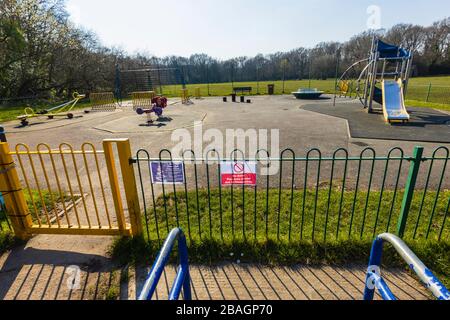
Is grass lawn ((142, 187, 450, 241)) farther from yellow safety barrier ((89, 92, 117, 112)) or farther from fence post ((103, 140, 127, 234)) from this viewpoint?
yellow safety barrier ((89, 92, 117, 112))

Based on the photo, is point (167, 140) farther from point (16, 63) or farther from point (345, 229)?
point (16, 63)

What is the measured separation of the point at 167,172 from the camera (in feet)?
A: 10.8

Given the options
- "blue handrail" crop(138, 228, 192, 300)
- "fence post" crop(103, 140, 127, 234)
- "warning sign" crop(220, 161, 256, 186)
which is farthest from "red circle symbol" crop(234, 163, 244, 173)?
"fence post" crop(103, 140, 127, 234)

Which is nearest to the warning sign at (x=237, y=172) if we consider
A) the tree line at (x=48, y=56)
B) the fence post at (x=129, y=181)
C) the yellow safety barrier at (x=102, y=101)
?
the fence post at (x=129, y=181)

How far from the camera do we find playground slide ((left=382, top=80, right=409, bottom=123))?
443 inches

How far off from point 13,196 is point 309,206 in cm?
447

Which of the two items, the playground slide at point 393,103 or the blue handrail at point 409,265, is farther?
the playground slide at point 393,103

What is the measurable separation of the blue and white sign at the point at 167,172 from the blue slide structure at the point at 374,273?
1.07m

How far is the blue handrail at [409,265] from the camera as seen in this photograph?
1399 millimetres

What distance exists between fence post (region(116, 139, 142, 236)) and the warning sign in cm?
116

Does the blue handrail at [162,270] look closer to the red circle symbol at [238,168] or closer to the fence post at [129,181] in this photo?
the red circle symbol at [238,168]

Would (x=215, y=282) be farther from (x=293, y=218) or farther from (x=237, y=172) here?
(x=293, y=218)

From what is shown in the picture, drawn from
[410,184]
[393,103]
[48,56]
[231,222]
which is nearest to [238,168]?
[231,222]

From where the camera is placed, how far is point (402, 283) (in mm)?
2717
